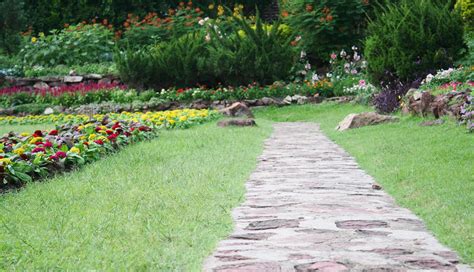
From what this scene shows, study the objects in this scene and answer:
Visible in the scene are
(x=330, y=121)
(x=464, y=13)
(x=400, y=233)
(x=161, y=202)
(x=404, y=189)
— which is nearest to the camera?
(x=400, y=233)

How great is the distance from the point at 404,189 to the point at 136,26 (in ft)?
58.8

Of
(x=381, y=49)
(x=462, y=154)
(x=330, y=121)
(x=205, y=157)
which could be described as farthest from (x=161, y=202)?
(x=381, y=49)

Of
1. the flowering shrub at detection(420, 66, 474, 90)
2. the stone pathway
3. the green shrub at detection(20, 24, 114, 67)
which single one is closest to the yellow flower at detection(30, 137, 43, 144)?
the stone pathway

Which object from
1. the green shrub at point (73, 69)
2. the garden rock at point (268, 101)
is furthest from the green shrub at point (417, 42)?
the green shrub at point (73, 69)

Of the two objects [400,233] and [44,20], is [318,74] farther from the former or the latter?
[400,233]

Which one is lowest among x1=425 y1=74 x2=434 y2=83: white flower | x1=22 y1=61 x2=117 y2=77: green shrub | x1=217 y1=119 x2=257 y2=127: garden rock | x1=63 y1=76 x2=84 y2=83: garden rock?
x1=217 y1=119 x2=257 y2=127: garden rock

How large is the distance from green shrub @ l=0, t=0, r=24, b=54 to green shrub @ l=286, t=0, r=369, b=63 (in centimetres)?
864

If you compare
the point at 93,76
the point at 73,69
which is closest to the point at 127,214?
the point at 93,76

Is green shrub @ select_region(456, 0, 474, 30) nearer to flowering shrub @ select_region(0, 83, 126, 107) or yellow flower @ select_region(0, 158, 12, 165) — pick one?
flowering shrub @ select_region(0, 83, 126, 107)

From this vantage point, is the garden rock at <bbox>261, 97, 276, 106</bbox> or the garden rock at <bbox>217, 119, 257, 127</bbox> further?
the garden rock at <bbox>261, 97, 276, 106</bbox>

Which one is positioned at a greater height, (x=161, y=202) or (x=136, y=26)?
(x=136, y=26)

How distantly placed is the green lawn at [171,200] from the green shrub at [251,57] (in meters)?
8.64

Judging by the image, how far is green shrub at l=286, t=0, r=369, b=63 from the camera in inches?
772

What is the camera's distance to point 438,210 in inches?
195
